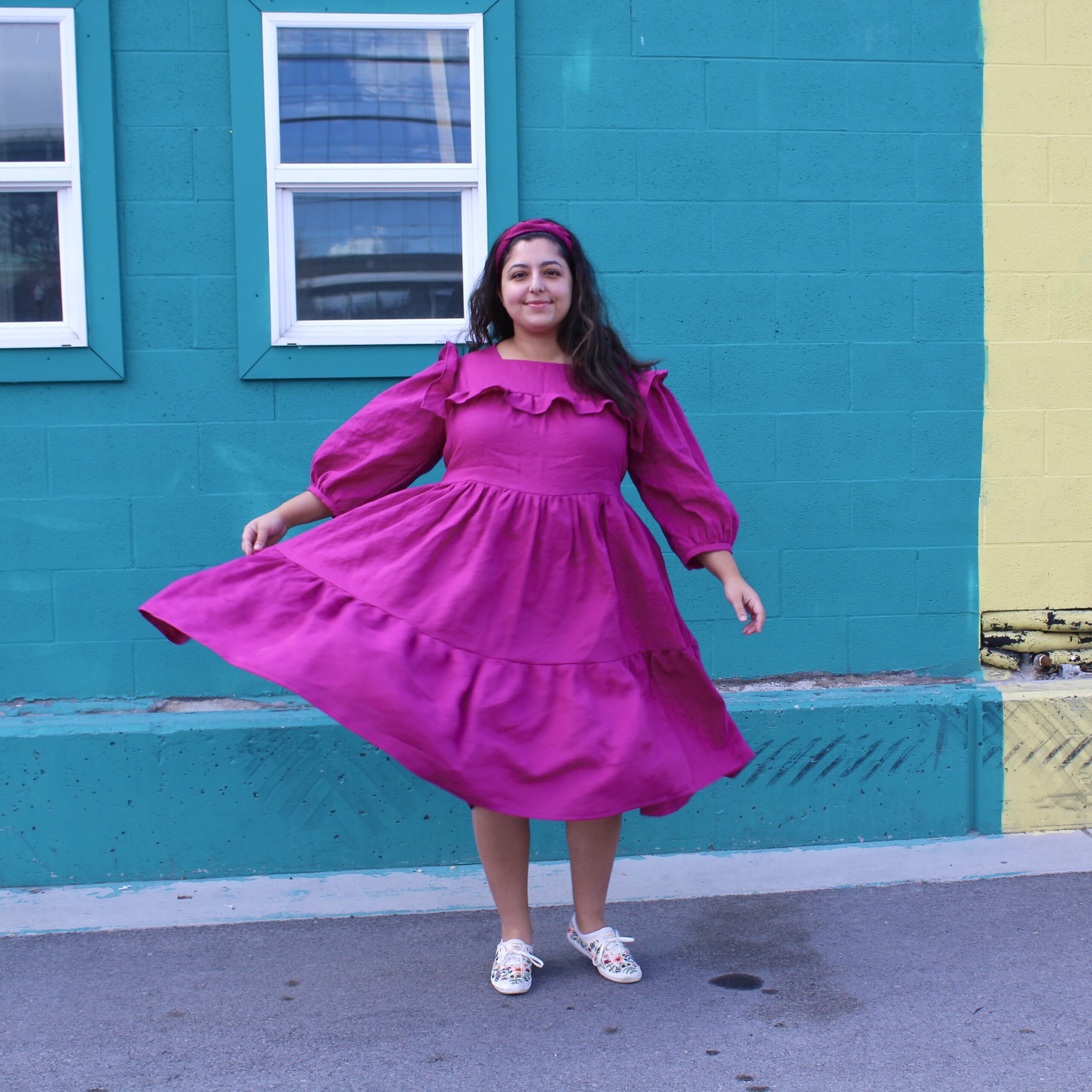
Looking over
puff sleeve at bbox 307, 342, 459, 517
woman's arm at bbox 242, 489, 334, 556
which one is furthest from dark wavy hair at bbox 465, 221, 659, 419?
woman's arm at bbox 242, 489, 334, 556

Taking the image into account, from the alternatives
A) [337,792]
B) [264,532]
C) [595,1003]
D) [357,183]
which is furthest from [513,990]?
[357,183]

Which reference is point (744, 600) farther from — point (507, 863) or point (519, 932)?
point (519, 932)

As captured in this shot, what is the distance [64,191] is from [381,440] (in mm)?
1681

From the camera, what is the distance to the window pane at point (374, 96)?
148 inches

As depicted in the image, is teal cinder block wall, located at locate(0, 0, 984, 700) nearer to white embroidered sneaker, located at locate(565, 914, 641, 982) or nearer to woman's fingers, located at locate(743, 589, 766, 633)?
woman's fingers, located at locate(743, 589, 766, 633)

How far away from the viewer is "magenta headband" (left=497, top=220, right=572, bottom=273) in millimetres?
2822

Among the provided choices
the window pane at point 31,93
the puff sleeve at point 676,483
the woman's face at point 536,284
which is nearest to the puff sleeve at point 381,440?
the woman's face at point 536,284

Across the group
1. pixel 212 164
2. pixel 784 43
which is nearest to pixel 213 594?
pixel 212 164

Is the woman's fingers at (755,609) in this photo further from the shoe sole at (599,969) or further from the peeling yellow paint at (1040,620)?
the peeling yellow paint at (1040,620)

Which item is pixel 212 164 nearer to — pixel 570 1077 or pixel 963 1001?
pixel 570 1077

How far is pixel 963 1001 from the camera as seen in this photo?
8.75ft

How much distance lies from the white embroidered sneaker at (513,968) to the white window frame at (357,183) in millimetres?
1916

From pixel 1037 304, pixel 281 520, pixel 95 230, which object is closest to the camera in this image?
pixel 281 520

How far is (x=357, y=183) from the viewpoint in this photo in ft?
12.4
